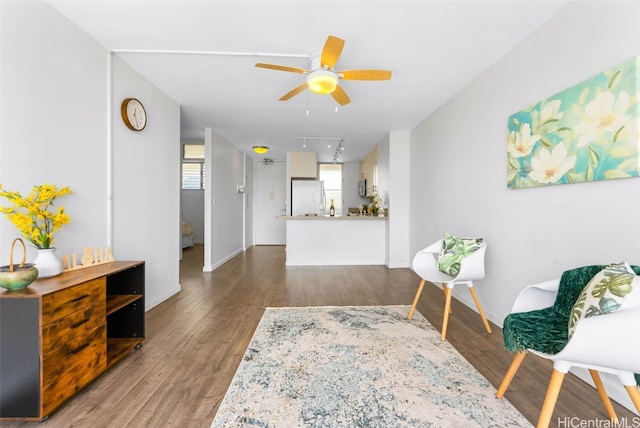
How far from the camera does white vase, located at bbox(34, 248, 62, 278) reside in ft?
5.27

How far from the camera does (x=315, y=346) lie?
214 centimetres

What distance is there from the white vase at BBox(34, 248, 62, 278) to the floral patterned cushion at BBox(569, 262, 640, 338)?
2.71 m

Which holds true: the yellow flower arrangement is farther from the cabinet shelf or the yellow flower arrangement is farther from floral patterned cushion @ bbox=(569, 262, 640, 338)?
floral patterned cushion @ bbox=(569, 262, 640, 338)

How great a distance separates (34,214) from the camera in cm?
159

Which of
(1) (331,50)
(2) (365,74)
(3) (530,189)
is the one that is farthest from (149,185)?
(3) (530,189)

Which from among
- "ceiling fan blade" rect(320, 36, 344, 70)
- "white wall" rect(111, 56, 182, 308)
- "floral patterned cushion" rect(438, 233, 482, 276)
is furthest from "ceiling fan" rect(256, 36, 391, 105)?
"floral patterned cushion" rect(438, 233, 482, 276)

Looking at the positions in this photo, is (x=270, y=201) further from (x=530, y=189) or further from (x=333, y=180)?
(x=530, y=189)

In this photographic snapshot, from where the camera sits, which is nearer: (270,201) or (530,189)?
(530,189)

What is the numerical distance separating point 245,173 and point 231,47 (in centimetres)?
480

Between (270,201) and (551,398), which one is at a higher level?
(270,201)

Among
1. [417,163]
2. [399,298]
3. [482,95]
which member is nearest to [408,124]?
[417,163]

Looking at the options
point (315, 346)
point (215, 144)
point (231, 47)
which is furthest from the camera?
point (215, 144)

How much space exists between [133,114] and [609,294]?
3.60 m

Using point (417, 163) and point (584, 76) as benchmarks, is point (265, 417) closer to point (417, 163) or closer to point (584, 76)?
point (584, 76)
